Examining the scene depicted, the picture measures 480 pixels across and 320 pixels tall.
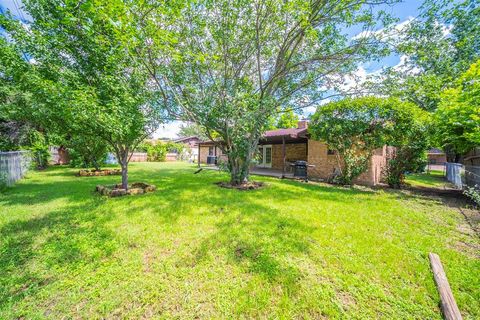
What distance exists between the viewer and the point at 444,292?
7.45ft

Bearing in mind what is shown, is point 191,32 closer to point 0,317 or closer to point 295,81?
point 295,81

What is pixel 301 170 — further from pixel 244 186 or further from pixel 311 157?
pixel 244 186

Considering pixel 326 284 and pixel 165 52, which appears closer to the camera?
pixel 326 284

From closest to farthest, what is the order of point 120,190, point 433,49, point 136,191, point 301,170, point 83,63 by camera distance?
point 83,63 < point 120,190 < point 136,191 < point 433,49 < point 301,170

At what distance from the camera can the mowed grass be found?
7.02 feet

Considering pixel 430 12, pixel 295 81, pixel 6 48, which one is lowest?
pixel 6 48

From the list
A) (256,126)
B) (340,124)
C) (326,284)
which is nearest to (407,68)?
(340,124)

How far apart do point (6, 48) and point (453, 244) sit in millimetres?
10284

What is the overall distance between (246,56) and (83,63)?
517 cm

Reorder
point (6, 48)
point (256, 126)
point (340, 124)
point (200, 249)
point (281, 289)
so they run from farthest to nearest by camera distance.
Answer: point (340, 124) < point (256, 126) < point (6, 48) < point (200, 249) < point (281, 289)

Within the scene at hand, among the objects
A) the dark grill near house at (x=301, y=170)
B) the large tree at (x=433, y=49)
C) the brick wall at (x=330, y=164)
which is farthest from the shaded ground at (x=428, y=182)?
the dark grill near house at (x=301, y=170)

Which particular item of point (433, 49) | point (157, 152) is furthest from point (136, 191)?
point (157, 152)

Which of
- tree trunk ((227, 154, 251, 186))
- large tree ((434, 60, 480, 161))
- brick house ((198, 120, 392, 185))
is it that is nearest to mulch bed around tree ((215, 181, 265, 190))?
tree trunk ((227, 154, 251, 186))

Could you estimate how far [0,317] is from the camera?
1959 mm
